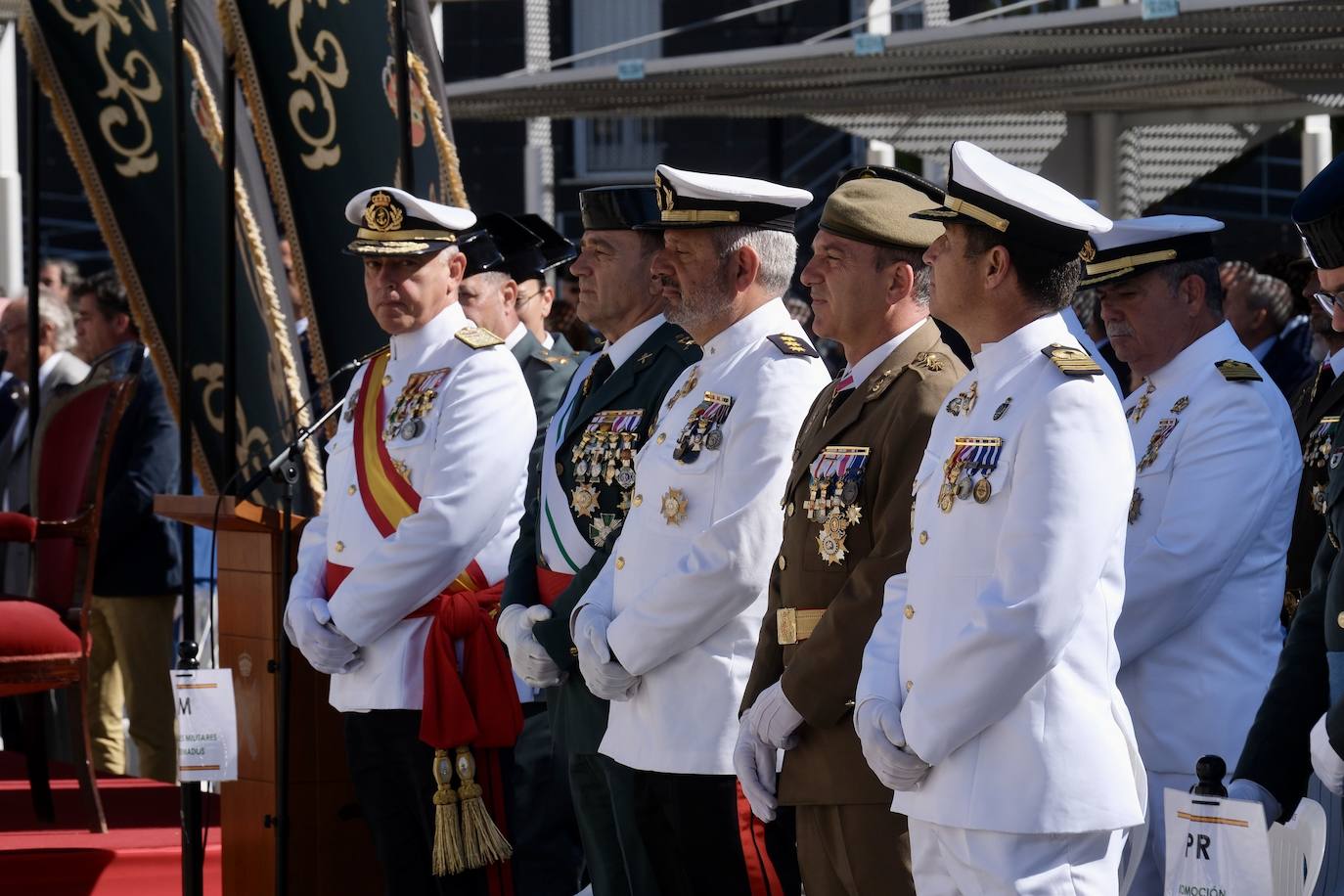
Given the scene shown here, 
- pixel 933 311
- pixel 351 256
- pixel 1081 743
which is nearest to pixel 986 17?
pixel 351 256

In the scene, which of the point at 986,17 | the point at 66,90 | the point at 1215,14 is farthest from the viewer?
the point at 986,17

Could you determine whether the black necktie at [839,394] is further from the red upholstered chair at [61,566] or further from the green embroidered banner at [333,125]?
the red upholstered chair at [61,566]

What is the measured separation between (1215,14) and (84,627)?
4.37 metres

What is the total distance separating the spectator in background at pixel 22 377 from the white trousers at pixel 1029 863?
199 inches

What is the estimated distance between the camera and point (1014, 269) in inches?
117

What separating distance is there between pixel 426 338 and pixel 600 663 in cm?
122

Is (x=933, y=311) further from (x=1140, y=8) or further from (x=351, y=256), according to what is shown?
(x=1140, y=8)

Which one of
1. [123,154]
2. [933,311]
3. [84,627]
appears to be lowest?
[84,627]

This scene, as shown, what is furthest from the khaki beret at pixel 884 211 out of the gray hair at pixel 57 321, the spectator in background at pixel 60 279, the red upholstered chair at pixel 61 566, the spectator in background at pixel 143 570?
the spectator in background at pixel 60 279

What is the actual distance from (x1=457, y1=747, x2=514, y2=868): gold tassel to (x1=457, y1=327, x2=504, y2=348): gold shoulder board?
886 millimetres

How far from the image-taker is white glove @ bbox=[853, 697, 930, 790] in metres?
2.89

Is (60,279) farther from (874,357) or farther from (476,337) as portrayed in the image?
(874,357)

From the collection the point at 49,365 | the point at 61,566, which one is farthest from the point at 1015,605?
the point at 49,365

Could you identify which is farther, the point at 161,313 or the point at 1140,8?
the point at 1140,8
